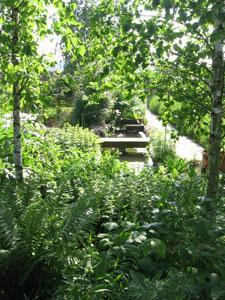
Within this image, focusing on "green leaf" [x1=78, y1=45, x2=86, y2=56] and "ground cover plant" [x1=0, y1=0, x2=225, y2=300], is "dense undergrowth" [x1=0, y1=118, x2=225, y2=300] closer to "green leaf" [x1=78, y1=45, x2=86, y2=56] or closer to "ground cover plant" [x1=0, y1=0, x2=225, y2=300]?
"ground cover plant" [x1=0, y1=0, x2=225, y2=300]

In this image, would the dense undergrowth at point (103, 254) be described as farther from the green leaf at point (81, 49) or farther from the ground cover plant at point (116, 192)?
the green leaf at point (81, 49)

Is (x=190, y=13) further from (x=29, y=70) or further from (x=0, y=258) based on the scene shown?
(x=0, y=258)

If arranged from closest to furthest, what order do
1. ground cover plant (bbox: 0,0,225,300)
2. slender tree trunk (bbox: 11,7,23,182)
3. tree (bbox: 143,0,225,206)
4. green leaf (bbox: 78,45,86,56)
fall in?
ground cover plant (bbox: 0,0,225,300) → tree (bbox: 143,0,225,206) → slender tree trunk (bbox: 11,7,23,182) → green leaf (bbox: 78,45,86,56)

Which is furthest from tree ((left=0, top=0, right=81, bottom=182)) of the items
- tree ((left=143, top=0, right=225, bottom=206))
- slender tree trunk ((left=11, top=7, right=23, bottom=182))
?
tree ((left=143, top=0, right=225, bottom=206))

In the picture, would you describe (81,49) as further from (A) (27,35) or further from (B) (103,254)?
(B) (103,254)

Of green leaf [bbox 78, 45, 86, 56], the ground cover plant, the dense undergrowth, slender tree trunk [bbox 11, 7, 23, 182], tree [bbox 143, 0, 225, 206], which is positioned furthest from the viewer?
green leaf [bbox 78, 45, 86, 56]

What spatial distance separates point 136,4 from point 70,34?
69 cm

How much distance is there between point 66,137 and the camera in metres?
8.36

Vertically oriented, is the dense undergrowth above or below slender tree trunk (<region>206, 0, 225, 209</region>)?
below

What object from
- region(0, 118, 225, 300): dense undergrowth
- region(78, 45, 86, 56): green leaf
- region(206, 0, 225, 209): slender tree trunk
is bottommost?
region(0, 118, 225, 300): dense undergrowth

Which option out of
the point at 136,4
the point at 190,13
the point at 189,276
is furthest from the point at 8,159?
the point at 189,276

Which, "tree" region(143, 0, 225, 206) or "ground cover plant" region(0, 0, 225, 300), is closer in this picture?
"ground cover plant" region(0, 0, 225, 300)

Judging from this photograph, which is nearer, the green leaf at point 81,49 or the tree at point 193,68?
the tree at point 193,68

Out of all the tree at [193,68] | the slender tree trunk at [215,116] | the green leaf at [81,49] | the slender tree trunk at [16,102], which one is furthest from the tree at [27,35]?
the slender tree trunk at [215,116]
